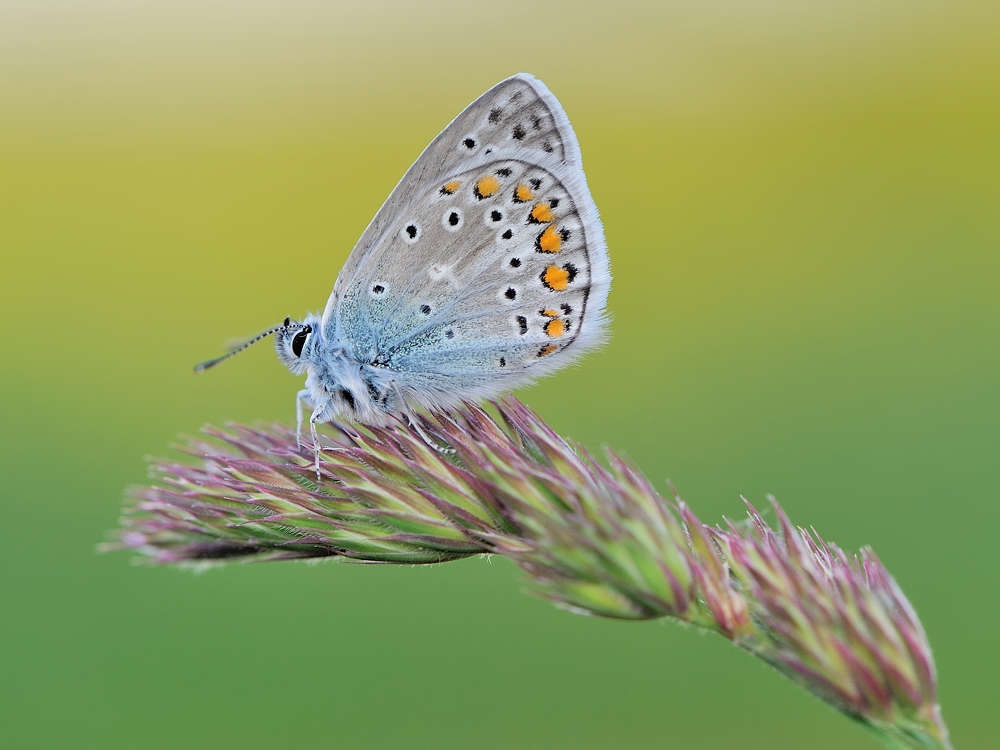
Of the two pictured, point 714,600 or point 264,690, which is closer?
point 714,600

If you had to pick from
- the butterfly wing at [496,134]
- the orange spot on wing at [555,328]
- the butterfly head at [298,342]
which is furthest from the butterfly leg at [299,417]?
the orange spot on wing at [555,328]

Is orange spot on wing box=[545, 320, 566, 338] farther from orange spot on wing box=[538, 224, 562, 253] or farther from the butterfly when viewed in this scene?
orange spot on wing box=[538, 224, 562, 253]

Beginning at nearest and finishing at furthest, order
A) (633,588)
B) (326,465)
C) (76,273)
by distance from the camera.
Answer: (633,588) < (326,465) < (76,273)

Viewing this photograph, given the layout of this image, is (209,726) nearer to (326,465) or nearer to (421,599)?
(421,599)

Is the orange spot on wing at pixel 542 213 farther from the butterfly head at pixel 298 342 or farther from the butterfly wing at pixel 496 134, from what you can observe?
the butterfly head at pixel 298 342

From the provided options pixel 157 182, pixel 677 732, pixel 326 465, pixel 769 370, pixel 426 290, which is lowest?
pixel 677 732

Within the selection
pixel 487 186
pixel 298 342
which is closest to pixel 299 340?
pixel 298 342

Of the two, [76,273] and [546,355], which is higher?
[76,273]

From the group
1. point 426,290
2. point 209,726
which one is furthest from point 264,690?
point 426,290
